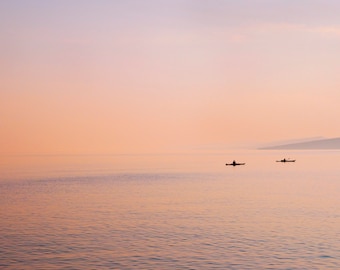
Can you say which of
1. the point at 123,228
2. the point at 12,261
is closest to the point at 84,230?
the point at 123,228

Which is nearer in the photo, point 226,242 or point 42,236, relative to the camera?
point 226,242

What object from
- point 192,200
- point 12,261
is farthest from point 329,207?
point 12,261

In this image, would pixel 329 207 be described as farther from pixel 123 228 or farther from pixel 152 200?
pixel 123 228

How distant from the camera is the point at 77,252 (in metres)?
54.0

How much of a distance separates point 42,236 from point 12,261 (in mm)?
11938

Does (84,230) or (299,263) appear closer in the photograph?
(299,263)

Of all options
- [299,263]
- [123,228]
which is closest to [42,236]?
[123,228]

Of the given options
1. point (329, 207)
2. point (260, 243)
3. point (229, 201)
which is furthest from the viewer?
point (229, 201)

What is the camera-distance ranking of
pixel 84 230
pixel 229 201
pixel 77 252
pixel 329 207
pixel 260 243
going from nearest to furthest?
1. pixel 77 252
2. pixel 260 243
3. pixel 84 230
4. pixel 329 207
5. pixel 229 201

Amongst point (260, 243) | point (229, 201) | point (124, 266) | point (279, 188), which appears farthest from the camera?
point (279, 188)

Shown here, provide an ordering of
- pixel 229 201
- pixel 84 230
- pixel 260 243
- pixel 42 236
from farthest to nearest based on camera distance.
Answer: pixel 229 201
pixel 84 230
pixel 42 236
pixel 260 243

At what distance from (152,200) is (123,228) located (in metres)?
35.5

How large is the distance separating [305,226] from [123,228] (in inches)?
1031

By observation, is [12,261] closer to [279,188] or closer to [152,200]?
[152,200]
